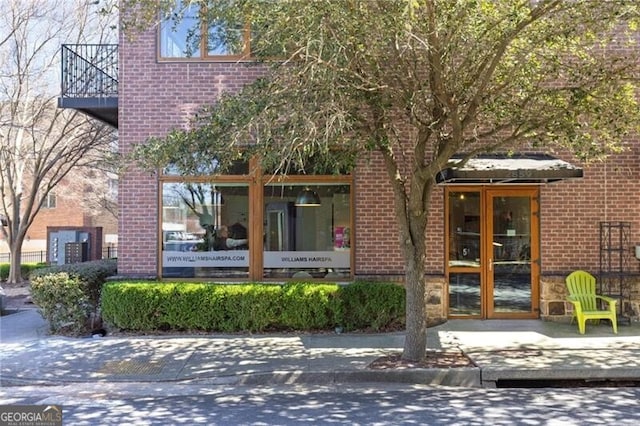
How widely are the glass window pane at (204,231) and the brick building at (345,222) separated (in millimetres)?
18

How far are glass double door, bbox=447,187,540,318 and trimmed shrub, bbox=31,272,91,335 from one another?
6.44m

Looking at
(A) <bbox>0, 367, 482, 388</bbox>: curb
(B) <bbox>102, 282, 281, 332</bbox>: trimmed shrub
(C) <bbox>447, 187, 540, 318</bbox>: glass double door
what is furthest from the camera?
(C) <bbox>447, 187, 540, 318</bbox>: glass double door

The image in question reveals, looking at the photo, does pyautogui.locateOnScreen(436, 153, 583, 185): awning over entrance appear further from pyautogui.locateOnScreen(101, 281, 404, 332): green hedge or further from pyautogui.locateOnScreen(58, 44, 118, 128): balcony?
pyautogui.locateOnScreen(58, 44, 118, 128): balcony

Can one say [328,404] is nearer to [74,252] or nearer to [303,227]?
[303,227]

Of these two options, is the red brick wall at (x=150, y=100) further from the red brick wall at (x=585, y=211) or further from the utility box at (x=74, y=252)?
the utility box at (x=74, y=252)

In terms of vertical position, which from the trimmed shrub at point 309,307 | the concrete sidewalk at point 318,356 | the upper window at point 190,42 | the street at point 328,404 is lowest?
the street at point 328,404

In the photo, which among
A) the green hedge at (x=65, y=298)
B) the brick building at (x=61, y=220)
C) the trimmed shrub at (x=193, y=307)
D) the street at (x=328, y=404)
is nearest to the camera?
the street at (x=328, y=404)

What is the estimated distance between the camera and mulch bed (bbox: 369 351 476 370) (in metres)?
7.26

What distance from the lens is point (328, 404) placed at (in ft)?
20.0

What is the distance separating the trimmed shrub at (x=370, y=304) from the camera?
9430 millimetres

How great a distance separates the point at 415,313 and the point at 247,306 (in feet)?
10.0

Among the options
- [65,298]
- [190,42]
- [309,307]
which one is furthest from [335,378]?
[190,42]

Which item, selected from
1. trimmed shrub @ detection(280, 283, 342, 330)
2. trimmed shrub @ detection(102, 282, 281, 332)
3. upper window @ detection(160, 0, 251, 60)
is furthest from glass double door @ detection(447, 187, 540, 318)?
upper window @ detection(160, 0, 251, 60)

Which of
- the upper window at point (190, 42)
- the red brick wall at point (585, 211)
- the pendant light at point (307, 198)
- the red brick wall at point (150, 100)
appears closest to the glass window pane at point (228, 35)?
the upper window at point (190, 42)
